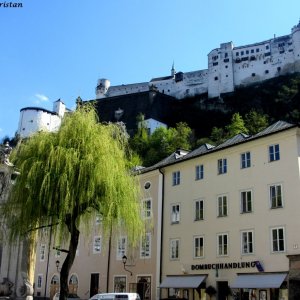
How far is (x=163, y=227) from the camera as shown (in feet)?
110

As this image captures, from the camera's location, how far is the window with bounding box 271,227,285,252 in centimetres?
2544

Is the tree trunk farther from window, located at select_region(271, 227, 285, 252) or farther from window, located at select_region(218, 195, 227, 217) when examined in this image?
window, located at select_region(218, 195, 227, 217)

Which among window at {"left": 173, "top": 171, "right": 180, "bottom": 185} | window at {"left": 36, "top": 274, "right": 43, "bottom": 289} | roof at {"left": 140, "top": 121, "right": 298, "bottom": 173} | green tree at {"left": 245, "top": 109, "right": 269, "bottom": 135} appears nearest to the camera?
roof at {"left": 140, "top": 121, "right": 298, "bottom": 173}

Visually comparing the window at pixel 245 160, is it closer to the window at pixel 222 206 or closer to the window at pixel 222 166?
the window at pixel 222 166

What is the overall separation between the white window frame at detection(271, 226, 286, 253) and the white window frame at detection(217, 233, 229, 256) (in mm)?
3408

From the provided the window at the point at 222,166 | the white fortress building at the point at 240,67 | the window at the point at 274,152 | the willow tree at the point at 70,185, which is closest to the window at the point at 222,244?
the window at the point at 222,166

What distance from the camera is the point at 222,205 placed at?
29.8 meters

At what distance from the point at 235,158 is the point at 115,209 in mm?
11841

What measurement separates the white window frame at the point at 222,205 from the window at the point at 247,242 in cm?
200

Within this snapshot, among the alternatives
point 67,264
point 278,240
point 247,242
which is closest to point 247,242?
point 247,242

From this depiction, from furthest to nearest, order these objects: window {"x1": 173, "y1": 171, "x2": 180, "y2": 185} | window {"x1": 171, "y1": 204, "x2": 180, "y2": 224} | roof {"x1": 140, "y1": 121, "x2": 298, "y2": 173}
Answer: window {"x1": 173, "y1": 171, "x2": 180, "y2": 185} < window {"x1": 171, "y1": 204, "x2": 180, "y2": 224} < roof {"x1": 140, "y1": 121, "x2": 298, "y2": 173}

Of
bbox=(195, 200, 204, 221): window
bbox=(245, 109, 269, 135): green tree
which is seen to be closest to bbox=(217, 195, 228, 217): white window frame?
bbox=(195, 200, 204, 221): window

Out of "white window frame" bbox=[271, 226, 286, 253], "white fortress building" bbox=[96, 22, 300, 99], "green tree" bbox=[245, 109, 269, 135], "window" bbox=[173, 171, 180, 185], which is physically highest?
"white fortress building" bbox=[96, 22, 300, 99]

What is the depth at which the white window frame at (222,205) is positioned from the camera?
29.5 metres
